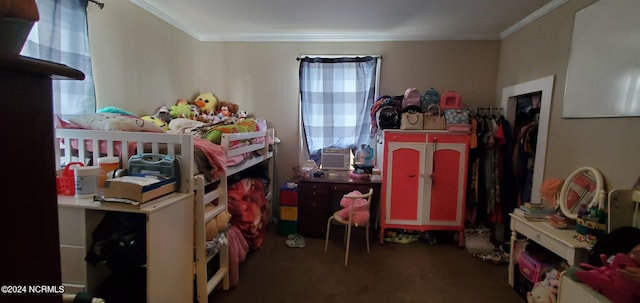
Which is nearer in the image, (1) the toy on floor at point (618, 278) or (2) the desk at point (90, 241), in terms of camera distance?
(1) the toy on floor at point (618, 278)

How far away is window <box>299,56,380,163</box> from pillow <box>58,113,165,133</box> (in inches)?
82.0

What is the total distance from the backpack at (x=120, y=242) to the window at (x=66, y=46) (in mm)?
970

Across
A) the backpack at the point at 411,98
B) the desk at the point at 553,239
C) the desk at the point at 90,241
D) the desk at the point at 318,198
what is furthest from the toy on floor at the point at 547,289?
the desk at the point at 90,241

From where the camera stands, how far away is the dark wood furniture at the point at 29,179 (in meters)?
0.46

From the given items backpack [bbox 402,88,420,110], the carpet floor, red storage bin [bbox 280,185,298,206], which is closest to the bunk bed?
the carpet floor

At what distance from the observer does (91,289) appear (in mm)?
1416

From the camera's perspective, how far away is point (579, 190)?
2053 millimetres

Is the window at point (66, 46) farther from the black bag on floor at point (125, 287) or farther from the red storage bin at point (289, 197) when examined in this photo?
the red storage bin at point (289, 197)

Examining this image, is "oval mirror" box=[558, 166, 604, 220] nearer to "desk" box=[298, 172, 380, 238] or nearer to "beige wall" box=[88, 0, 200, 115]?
"desk" box=[298, 172, 380, 238]

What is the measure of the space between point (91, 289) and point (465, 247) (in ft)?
10.5

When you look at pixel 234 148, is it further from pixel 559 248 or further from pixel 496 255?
pixel 496 255

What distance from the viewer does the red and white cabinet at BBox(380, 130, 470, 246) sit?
3.00 metres

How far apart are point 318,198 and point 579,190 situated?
2233mm

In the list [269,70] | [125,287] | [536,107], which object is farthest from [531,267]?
[269,70]
